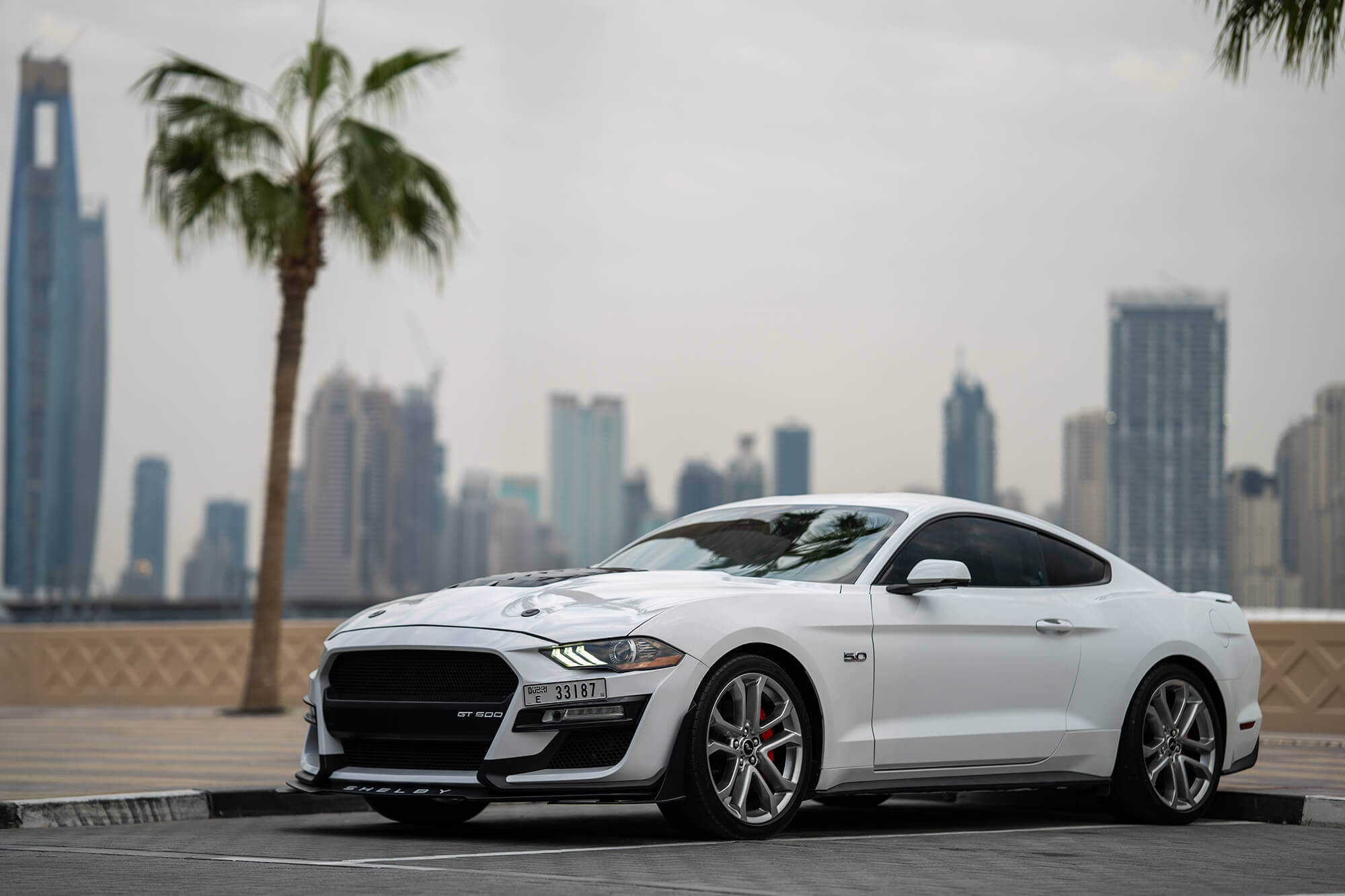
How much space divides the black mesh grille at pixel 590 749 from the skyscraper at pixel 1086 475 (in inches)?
4264

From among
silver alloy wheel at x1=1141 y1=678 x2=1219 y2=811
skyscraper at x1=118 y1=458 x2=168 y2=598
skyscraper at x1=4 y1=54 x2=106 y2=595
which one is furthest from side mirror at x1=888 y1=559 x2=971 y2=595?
skyscraper at x1=4 y1=54 x2=106 y2=595

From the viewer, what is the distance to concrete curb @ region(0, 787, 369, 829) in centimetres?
835

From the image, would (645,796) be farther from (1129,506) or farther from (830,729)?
(1129,506)

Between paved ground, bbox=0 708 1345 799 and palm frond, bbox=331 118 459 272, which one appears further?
palm frond, bbox=331 118 459 272

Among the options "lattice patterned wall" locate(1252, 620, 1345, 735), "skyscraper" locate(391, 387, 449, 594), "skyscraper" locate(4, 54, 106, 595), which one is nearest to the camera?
"lattice patterned wall" locate(1252, 620, 1345, 735)

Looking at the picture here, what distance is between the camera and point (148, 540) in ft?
594

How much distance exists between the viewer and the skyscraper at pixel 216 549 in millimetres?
184250

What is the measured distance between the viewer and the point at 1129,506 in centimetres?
12119

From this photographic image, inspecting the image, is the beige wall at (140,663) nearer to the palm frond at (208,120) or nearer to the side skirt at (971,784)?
the palm frond at (208,120)

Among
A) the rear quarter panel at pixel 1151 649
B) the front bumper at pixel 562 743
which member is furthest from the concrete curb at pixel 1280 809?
the front bumper at pixel 562 743

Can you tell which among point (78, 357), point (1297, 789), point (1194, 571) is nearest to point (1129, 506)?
point (1194, 571)

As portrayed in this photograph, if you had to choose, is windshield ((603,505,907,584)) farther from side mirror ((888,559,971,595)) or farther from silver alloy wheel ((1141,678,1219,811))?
silver alloy wheel ((1141,678,1219,811))

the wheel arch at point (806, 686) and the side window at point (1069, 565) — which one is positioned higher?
the side window at point (1069, 565)

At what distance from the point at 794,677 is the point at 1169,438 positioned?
12628cm
